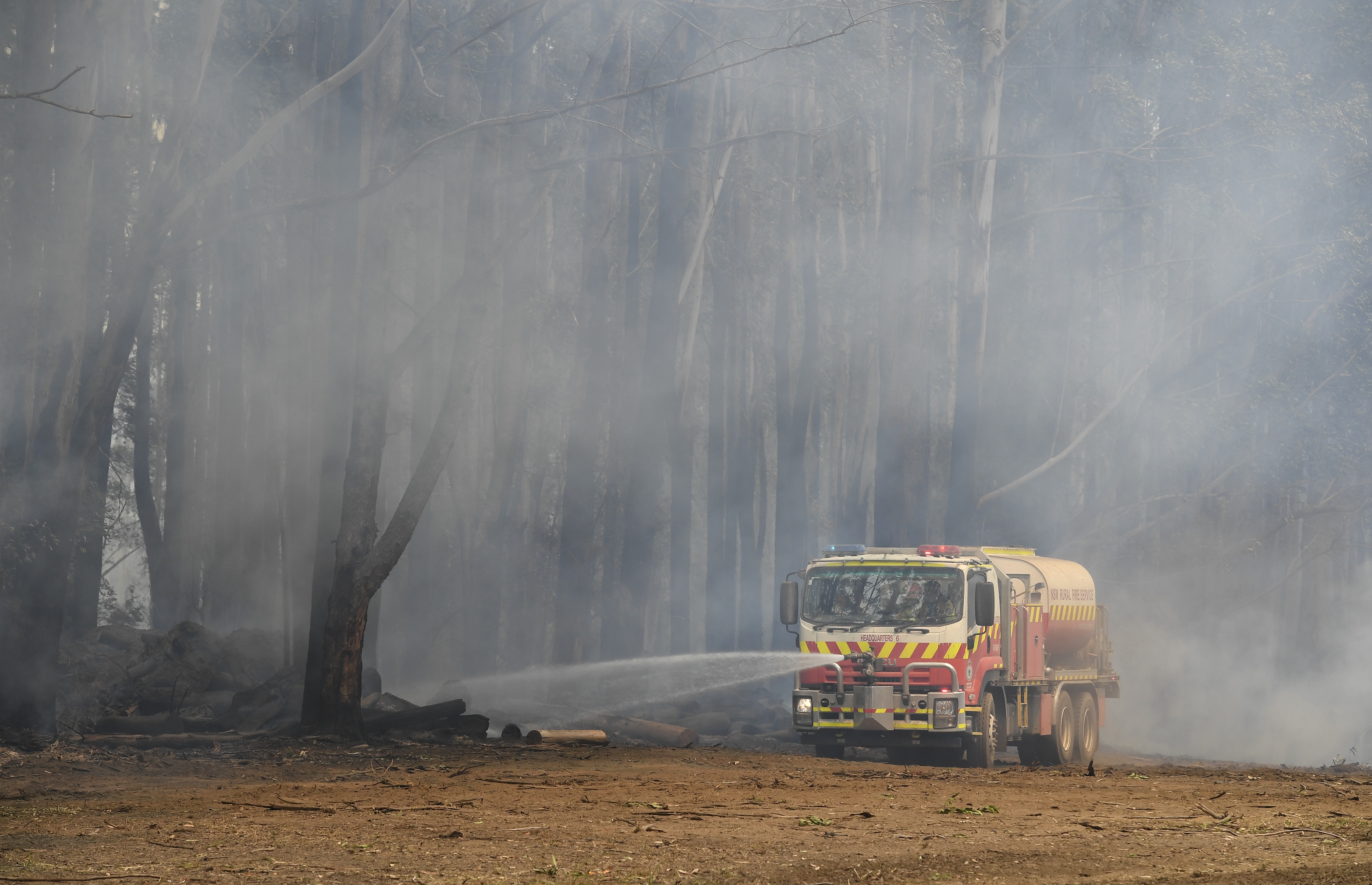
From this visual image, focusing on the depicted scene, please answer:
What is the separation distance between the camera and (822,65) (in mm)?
19781

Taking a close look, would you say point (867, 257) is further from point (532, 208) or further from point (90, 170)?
point (90, 170)

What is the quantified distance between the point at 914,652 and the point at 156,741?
23.5 feet

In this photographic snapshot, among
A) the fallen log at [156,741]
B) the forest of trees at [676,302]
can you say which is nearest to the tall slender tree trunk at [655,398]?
the forest of trees at [676,302]

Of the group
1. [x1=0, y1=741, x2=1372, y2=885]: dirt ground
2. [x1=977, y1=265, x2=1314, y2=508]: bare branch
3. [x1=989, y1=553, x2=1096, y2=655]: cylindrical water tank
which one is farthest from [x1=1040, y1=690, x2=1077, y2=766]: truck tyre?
[x1=977, y1=265, x2=1314, y2=508]: bare branch

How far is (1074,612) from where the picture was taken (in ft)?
56.9

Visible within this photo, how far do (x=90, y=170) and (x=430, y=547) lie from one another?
13.9 meters

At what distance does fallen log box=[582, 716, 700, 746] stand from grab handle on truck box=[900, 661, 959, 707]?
8.92 ft

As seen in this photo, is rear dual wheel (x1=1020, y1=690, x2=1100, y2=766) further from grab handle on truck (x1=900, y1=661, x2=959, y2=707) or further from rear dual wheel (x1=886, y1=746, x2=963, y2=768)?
grab handle on truck (x1=900, y1=661, x2=959, y2=707)

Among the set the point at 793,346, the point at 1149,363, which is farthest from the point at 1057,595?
the point at 793,346

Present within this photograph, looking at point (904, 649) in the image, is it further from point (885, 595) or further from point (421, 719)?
point (421, 719)

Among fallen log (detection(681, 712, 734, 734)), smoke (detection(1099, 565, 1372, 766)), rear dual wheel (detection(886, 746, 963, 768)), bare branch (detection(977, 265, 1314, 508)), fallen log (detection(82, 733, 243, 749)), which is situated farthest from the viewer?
smoke (detection(1099, 565, 1372, 766))

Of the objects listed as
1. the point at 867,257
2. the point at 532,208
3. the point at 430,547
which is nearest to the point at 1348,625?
the point at 867,257

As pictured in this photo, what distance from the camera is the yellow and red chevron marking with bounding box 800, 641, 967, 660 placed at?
45.8ft

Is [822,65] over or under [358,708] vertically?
over
